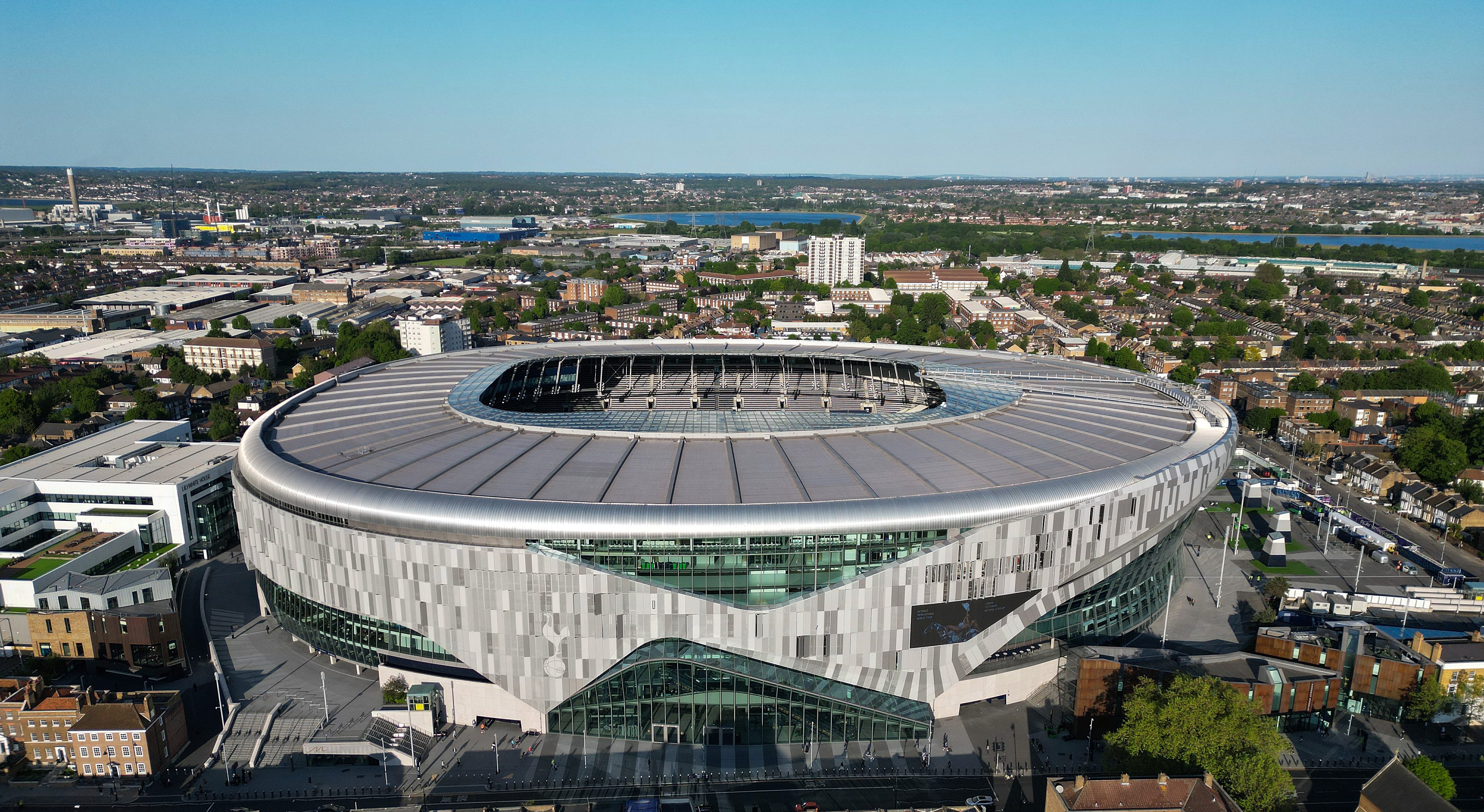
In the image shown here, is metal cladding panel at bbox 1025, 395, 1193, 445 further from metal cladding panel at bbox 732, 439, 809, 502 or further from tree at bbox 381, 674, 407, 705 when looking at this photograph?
tree at bbox 381, 674, 407, 705

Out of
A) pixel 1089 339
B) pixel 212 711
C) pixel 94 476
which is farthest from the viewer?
pixel 1089 339

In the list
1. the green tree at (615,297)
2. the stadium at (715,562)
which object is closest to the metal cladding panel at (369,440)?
the stadium at (715,562)

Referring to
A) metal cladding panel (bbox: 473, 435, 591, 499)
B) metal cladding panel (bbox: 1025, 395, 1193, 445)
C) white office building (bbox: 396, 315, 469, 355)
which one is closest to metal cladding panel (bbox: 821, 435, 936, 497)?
metal cladding panel (bbox: 473, 435, 591, 499)

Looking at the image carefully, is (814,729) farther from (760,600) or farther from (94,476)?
(94,476)

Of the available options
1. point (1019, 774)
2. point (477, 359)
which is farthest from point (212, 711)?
point (1019, 774)

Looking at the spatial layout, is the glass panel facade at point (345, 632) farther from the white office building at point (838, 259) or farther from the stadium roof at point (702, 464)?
the white office building at point (838, 259)

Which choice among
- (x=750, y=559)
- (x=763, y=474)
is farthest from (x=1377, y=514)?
(x=750, y=559)
